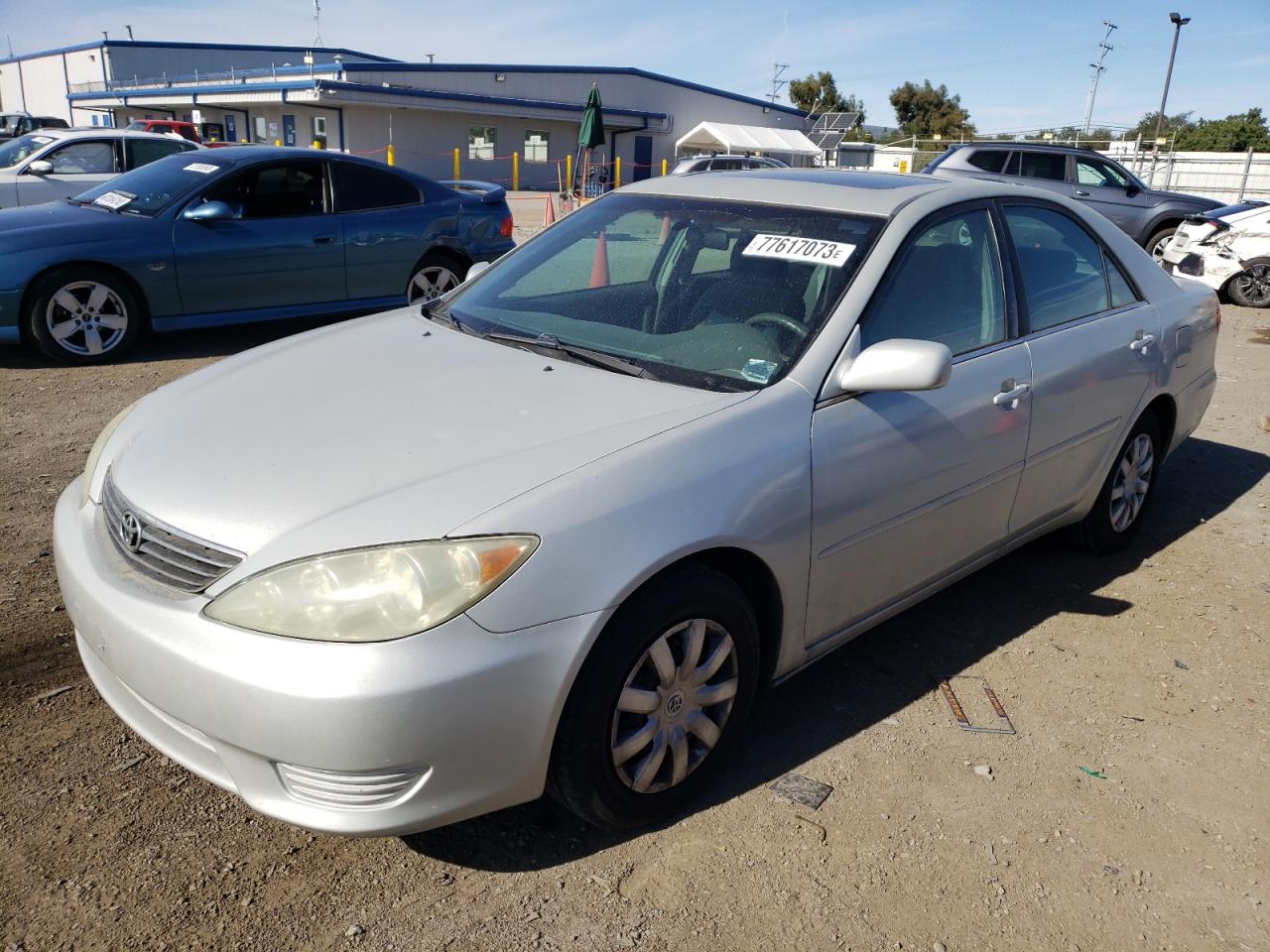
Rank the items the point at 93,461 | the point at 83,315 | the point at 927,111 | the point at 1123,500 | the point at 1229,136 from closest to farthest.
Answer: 1. the point at 93,461
2. the point at 1123,500
3. the point at 83,315
4. the point at 1229,136
5. the point at 927,111

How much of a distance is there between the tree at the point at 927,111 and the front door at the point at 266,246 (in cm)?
7333

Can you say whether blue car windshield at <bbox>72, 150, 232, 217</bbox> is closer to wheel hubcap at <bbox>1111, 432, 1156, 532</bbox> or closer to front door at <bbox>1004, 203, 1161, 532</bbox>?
front door at <bbox>1004, 203, 1161, 532</bbox>

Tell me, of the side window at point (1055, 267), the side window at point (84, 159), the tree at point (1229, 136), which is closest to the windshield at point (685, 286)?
the side window at point (1055, 267)

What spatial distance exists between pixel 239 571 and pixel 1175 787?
263 cm

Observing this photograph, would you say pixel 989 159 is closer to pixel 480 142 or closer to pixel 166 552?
pixel 166 552

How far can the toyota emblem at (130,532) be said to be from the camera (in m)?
2.40

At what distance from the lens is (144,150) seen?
1177 centimetres

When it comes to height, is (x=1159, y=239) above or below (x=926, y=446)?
below

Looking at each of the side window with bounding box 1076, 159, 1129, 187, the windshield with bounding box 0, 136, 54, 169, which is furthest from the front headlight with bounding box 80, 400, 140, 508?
the side window with bounding box 1076, 159, 1129, 187

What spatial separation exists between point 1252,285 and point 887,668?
1127 centimetres

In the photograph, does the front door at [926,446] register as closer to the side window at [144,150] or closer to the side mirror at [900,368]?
the side mirror at [900,368]

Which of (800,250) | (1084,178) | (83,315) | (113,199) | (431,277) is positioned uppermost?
(800,250)

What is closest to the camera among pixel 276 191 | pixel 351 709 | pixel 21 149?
pixel 351 709

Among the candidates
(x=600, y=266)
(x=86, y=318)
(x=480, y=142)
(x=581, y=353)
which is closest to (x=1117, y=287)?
(x=600, y=266)
